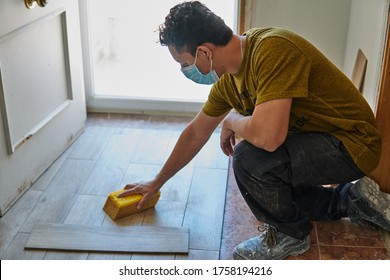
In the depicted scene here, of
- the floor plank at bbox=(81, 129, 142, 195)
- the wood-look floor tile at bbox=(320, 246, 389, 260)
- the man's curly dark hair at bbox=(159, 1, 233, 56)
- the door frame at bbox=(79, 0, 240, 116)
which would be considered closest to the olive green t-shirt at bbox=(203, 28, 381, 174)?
the man's curly dark hair at bbox=(159, 1, 233, 56)

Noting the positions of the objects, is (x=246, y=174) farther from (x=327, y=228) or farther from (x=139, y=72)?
(x=139, y=72)

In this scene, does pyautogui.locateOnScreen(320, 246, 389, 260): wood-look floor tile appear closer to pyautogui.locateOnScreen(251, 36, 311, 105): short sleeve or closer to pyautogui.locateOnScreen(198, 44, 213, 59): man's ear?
pyautogui.locateOnScreen(251, 36, 311, 105): short sleeve

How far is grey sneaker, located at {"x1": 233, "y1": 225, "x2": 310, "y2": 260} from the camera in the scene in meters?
1.99

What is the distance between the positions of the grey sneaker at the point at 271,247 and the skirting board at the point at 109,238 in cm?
20

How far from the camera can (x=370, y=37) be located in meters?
2.33

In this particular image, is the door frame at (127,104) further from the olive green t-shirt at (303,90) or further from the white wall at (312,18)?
the olive green t-shirt at (303,90)

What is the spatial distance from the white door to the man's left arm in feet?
3.08

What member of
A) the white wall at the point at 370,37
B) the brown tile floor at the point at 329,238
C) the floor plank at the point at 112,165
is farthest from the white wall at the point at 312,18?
the brown tile floor at the point at 329,238

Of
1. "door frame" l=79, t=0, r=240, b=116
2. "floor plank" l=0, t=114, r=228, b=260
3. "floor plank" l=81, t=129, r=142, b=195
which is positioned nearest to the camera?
"floor plank" l=0, t=114, r=228, b=260

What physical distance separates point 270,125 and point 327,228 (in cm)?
64

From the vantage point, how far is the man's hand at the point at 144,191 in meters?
2.23

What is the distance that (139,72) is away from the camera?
323 centimetres

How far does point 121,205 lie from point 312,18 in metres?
1.27
